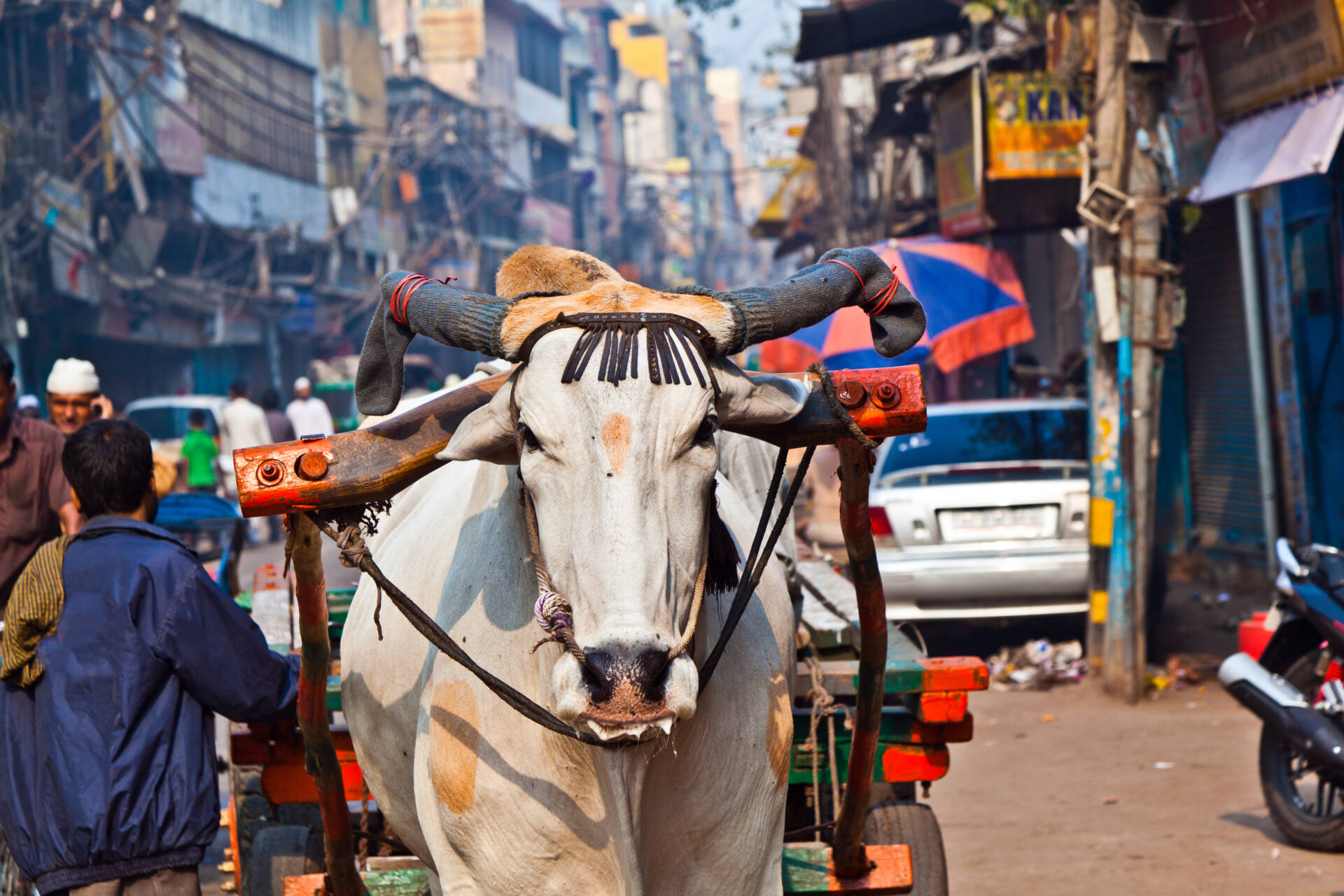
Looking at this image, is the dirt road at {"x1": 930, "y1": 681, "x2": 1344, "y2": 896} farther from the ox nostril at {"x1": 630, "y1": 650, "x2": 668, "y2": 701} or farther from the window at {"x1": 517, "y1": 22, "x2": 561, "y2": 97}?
the window at {"x1": 517, "y1": 22, "x2": 561, "y2": 97}

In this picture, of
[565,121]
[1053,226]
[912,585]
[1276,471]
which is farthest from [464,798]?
[565,121]

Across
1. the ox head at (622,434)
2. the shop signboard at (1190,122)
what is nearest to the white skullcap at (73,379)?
the ox head at (622,434)

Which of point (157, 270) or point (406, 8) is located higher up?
point (406, 8)

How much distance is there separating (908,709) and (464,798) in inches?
68.7

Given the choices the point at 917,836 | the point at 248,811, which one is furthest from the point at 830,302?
the point at 248,811

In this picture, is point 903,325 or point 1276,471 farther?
point 1276,471

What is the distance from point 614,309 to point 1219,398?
9.58m

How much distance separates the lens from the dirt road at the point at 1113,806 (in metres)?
5.29

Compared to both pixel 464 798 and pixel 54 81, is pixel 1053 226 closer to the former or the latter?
pixel 464 798

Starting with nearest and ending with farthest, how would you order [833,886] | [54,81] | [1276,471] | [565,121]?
→ [833,886] < [1276,471] < [54,81] < [565,121]

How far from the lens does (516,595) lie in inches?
104

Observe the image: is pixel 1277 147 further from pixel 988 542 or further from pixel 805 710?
pixel 805 710

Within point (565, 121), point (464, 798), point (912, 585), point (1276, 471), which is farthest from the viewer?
point (565, 121)

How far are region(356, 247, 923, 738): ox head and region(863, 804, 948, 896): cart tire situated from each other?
172 cm
